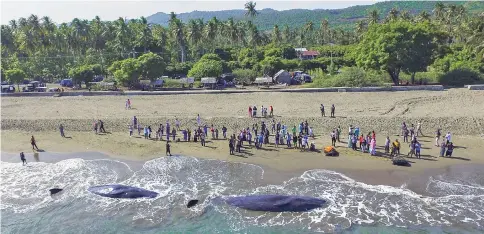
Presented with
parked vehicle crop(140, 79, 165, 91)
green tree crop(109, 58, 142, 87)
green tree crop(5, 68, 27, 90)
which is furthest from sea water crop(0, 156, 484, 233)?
green tree crop(5, 68, 27, 90)

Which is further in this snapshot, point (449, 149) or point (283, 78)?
point (283, 78)

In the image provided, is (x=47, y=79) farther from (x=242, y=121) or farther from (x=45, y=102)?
(x=242, y=121)

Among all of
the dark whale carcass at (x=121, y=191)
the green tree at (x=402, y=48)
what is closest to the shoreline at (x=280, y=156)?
the dark whale carcass at (x=121, y=191)

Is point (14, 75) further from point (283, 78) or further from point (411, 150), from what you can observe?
point (411, 150)

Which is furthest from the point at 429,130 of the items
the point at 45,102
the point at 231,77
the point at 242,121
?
the point at 45,102

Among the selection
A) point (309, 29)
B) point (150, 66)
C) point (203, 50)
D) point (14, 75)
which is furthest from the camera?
point (309, 29)

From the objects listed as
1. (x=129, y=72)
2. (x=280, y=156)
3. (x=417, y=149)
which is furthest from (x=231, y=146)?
(x=129, y=72)
